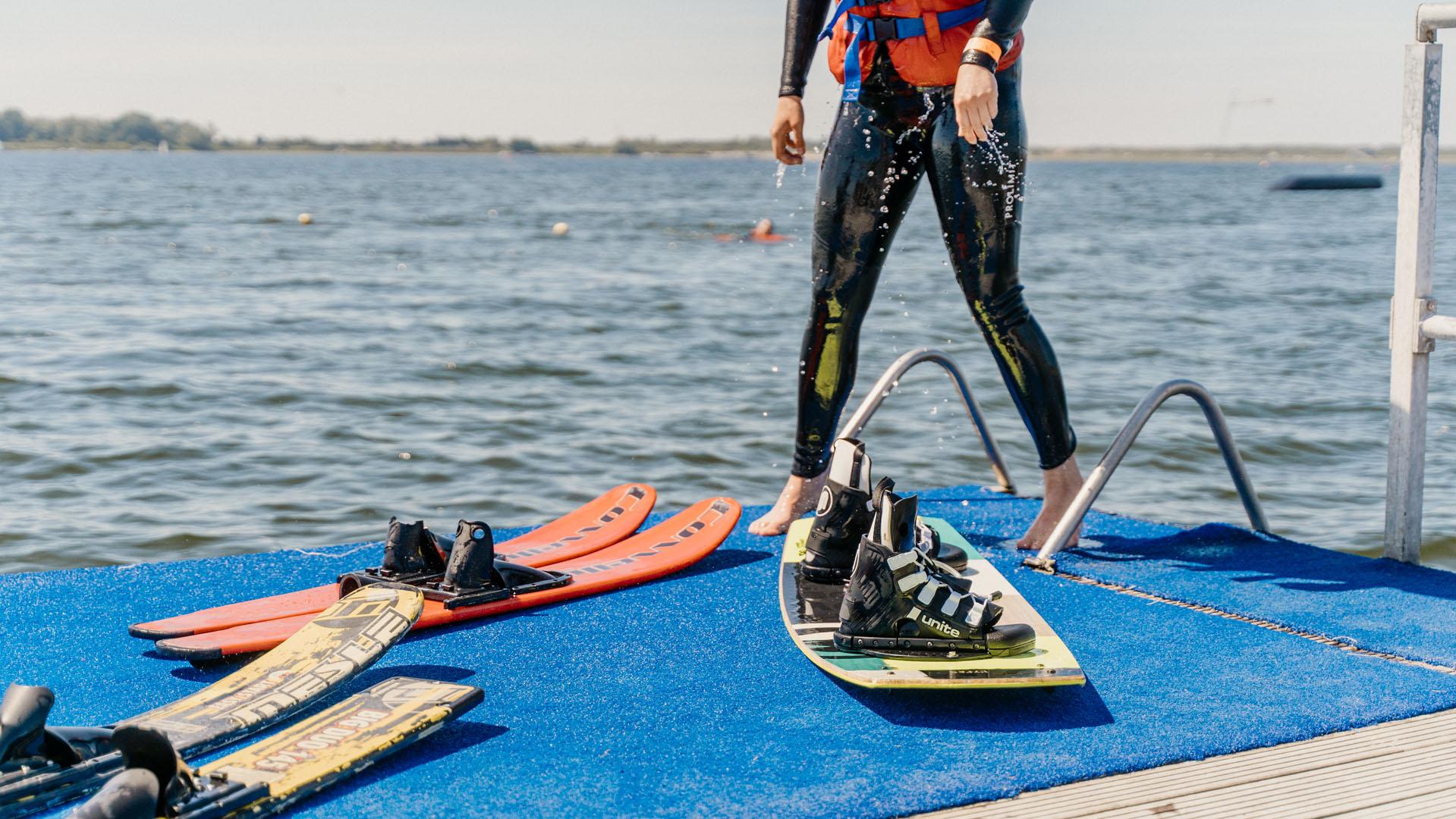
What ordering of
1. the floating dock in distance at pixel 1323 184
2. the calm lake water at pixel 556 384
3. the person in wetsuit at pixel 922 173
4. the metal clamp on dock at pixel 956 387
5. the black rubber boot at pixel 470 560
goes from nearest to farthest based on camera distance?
the black rubber boot at pixel 470 560
the person in wetsuit at pixel 922 173
the metal clamp on dock at pixel 956 387
the calm lake water at pixel 556 384
the floating dock in distance at pixel 1323 184

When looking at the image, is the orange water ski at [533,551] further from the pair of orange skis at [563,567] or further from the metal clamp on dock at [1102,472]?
the metal clamp on dock at [1102,472]

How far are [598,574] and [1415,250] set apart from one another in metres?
2.79

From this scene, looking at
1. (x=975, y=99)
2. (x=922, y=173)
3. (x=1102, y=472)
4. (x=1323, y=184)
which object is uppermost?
(x=1323, y=184)

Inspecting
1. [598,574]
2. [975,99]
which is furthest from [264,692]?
[975,99]

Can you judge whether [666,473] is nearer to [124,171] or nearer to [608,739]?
[608,739]

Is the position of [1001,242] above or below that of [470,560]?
above

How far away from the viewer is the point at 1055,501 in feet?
15.4

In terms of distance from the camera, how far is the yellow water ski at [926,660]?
3096 millimetres

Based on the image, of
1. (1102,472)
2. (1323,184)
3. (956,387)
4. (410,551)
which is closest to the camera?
(410,551)

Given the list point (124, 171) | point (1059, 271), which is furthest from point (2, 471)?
point (124, 171)

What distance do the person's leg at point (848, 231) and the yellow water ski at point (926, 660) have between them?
888 millimetres

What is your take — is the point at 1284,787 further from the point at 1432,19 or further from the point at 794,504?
the point at 1432,19

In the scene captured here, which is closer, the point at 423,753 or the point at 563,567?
the point at 423,753

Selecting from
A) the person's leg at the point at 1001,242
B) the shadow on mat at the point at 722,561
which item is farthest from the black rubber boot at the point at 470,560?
the person's leg at the point at 1001,242
